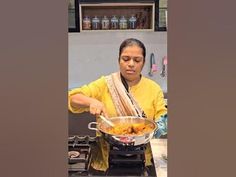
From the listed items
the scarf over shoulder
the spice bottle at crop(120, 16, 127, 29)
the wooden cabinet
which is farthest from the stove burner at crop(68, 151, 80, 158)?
the spice bottle at crop(120, 16, 127, 29)

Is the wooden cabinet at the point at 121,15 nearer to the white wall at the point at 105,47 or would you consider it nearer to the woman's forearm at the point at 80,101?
the white wall at the point at 105,47

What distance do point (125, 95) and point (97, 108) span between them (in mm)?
185

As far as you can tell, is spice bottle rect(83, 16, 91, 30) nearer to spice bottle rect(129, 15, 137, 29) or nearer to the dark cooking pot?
spice bottle rect(129, 15, 137, 29)

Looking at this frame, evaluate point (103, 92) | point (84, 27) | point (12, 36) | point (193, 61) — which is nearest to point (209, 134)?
point (193, 61)

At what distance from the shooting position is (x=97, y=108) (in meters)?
1.08

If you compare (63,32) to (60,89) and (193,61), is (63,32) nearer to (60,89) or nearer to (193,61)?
(60,89)

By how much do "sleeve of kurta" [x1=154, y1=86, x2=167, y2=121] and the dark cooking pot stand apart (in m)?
0.05

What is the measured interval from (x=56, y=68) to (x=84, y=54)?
60.9 inches

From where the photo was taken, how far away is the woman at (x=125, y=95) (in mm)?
1096

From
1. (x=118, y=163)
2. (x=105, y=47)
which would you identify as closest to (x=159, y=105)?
(x=118, y=163)

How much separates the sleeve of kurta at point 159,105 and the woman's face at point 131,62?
114mm

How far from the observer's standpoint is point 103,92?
1228 mm

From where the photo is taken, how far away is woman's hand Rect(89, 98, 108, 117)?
108cm

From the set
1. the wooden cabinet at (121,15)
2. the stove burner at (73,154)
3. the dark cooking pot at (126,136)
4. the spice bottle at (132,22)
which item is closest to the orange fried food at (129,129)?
the dark cooking pot at (126,136)
